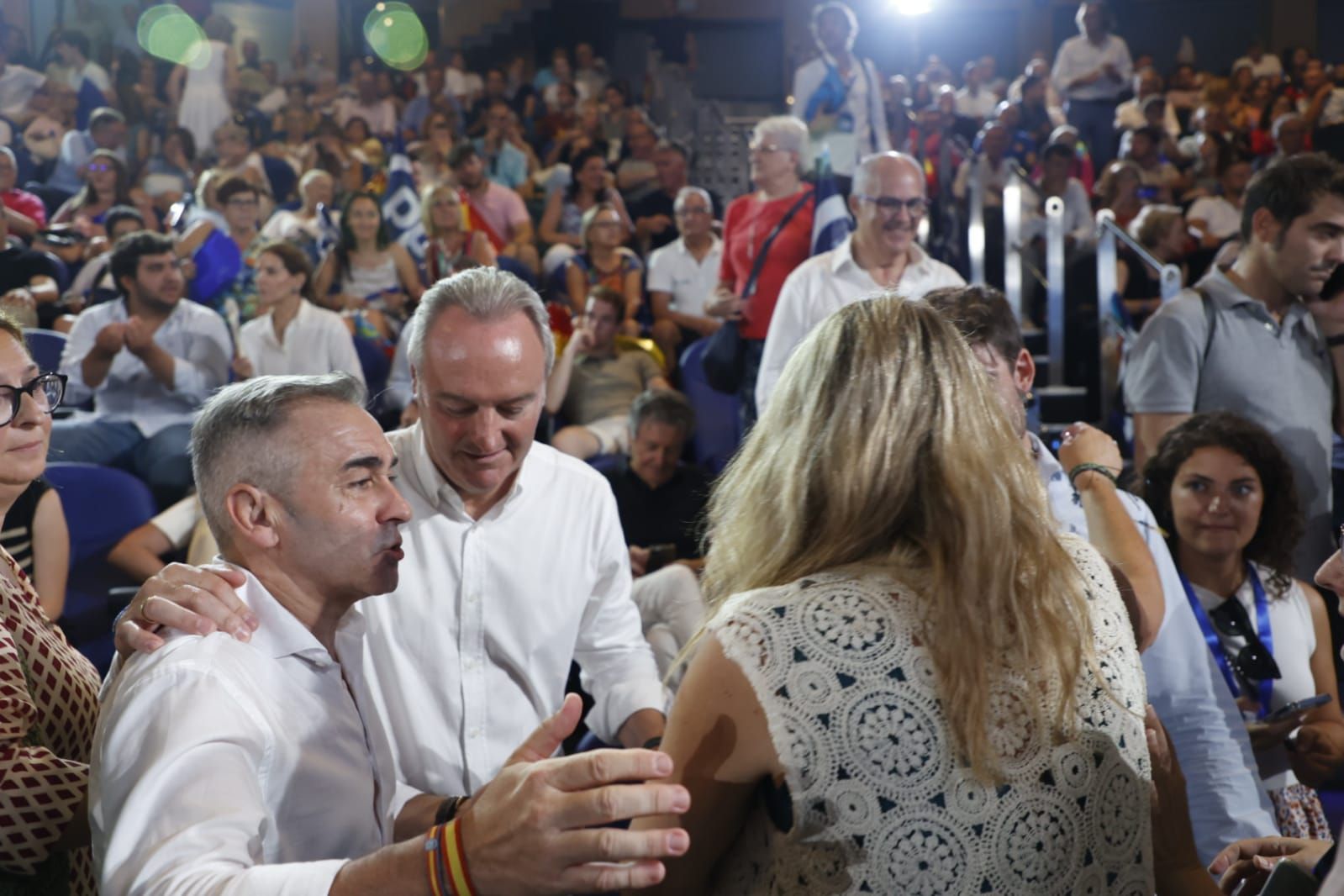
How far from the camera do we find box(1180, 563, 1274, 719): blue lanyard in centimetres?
288

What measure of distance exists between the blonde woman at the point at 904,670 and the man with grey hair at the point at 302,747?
203 mm

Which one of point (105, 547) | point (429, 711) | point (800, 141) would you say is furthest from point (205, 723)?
point (800, 141)

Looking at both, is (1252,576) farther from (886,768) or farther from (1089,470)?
(886,768)

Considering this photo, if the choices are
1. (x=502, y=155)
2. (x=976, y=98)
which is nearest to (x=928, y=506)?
(x=502, y=155)

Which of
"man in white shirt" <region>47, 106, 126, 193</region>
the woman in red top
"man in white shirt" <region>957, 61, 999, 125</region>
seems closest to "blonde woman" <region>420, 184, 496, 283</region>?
the woman in red top

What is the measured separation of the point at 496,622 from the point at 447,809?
1.70ft

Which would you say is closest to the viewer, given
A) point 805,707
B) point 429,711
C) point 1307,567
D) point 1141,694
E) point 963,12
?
point 805,707

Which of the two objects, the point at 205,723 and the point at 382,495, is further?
the point at 382,495

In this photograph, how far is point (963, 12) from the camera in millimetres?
19375

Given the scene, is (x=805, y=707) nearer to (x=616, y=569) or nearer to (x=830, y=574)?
(x=830, y=574)

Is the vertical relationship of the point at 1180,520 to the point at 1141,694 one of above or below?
below

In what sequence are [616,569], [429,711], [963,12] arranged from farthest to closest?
[963,12] < [616,569] < [429,711]

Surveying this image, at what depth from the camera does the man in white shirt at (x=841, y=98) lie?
6812 millimetres

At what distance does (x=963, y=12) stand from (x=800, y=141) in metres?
15.2
